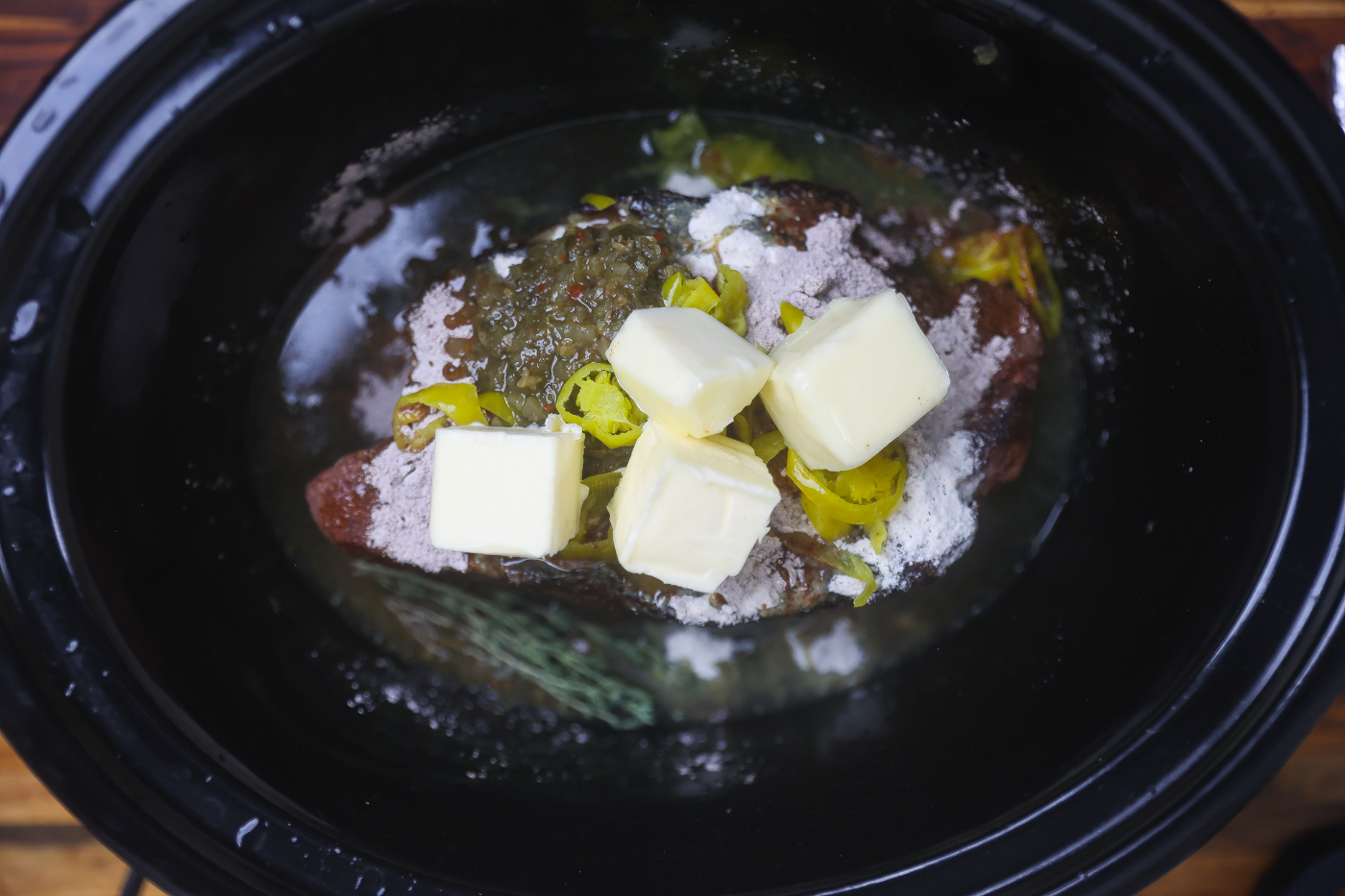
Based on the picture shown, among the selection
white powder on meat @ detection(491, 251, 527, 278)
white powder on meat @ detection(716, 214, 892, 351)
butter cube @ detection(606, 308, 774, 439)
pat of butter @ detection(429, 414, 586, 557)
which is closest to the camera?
butter cube @ detection(606, 308, 774, 439)

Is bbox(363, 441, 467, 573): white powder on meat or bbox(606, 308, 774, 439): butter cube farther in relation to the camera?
bbox(363, 441, 467, 573): white powder on meat

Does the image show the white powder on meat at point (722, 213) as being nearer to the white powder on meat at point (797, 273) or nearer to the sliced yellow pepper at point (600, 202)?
the white powder on meat at point (797, 273)

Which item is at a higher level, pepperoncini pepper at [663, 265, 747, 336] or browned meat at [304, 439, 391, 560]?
pepperoncini pepper at [663, 265, 747, 336]

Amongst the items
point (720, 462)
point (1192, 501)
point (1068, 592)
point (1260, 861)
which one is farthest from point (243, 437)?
point (1260, 861)

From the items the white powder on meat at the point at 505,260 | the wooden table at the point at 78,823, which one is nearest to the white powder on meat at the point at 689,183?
the white powder on meat at the point at 505,260

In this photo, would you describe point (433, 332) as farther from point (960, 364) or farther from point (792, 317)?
point (960, 364)

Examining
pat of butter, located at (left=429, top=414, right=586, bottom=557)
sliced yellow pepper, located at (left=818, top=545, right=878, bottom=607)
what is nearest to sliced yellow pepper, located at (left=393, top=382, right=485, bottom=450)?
pat of butter, located at (left=429, top=414, right=586, bottom=557)

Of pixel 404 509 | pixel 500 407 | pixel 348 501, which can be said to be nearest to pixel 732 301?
pixel 500 407

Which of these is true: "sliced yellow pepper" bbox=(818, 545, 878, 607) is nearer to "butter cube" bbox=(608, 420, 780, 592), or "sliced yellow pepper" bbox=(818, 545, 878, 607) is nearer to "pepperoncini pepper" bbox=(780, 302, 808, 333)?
"butter cube" bbox=(608, 420, 780, 592)
